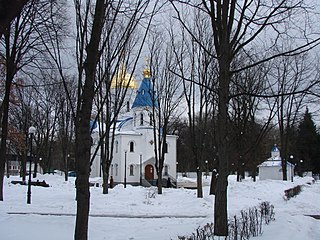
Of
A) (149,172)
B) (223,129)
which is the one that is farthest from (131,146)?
(223,129)

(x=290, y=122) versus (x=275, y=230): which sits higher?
(x=290, y=122)

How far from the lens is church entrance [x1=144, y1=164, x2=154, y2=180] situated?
191 ft

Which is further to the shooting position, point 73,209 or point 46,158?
point 46,158

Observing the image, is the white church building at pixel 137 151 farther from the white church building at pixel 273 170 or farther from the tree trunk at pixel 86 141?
the tree trunk at pixel 86 141

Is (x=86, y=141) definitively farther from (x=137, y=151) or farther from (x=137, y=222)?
(x=137, y=151)

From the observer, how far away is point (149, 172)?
58.8 m

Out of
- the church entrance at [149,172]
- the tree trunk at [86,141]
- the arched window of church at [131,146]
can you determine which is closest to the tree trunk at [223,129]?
the tree trunk at [86,141]

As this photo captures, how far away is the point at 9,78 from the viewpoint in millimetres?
17078

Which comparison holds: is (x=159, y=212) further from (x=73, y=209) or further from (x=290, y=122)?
(x=290, y=122)

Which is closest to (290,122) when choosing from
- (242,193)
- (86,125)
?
(242,193)

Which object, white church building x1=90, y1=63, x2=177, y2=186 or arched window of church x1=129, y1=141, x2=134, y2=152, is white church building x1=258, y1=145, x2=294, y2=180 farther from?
arched window of church x1=129, y1=141, x2=134, y2=152

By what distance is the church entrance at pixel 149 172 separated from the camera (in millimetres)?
58125

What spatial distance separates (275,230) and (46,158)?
168 feet

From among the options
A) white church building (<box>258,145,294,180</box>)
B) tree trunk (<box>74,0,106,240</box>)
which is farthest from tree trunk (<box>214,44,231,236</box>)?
white church building (<box>258,145,294,180</box>)
